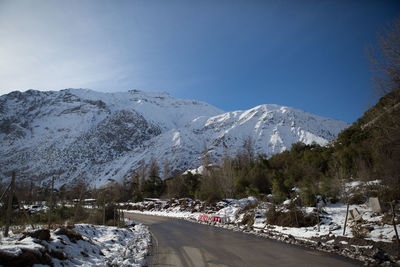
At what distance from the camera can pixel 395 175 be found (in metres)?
12.4

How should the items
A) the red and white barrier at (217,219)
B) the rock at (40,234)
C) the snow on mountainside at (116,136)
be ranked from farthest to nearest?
the snow on mountainside at (116,136) → the red and white barrier at (217,219) → the rock at (40,234)

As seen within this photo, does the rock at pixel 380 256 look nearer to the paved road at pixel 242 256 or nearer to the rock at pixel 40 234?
the paved road at pixel 242 256

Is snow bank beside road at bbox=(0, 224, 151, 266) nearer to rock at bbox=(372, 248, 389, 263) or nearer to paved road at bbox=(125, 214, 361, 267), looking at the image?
paved road at bbox=(125, 214, 361, 267)

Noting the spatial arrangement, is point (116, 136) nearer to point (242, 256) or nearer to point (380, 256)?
point (242, 256)

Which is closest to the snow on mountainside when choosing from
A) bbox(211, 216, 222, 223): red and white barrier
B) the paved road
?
bbox(211, 216, 222, 223): red and white barrier

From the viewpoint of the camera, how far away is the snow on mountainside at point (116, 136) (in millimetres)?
110500

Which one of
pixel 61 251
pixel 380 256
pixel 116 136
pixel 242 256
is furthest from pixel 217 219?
pixel 116 136

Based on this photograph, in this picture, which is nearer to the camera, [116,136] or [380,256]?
[380,256]

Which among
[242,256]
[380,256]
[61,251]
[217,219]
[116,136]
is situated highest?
[116,136]

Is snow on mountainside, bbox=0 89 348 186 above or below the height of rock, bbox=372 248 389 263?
above

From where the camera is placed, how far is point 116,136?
158250 mm

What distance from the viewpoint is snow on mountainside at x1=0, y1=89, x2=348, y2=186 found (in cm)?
11050

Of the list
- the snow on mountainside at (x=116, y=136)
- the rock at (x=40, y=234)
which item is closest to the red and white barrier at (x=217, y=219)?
the rock at (x=40, y=234)

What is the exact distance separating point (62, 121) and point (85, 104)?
30.5 m
